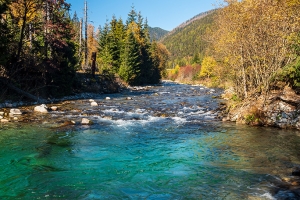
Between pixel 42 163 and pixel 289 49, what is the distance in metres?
13.7

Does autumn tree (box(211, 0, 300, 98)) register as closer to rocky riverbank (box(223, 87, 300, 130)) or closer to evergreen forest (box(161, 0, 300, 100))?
evergreen forest (box(161, 0, 300, 100))

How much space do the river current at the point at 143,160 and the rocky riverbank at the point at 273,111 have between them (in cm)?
79

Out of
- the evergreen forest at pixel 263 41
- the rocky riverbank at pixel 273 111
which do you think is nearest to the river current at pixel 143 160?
the rocky riverbank at pixel 273 111

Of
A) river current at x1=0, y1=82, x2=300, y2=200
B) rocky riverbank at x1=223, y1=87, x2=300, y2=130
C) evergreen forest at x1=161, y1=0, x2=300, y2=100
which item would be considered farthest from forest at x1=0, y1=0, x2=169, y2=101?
rocky riverbank at x1=223, y1=87, x2=300, y2=130

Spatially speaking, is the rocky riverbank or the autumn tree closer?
the rocky riverbank

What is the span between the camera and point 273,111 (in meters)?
14.3

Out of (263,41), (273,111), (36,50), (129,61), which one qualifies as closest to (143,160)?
(273,111)

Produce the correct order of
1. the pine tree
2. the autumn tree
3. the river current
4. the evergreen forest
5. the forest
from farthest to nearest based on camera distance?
the pine tree, the forest, the autumn tree, the evergreen forest, the river current

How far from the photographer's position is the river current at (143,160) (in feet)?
21.2

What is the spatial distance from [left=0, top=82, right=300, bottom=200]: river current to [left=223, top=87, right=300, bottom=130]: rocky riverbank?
2.60 feet

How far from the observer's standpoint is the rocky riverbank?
45.0 feet

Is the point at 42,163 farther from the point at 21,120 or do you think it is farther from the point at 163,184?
the point at 21,120

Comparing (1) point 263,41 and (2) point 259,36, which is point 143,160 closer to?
(1) point 263,41

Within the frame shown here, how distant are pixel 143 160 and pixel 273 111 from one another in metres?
8.98
